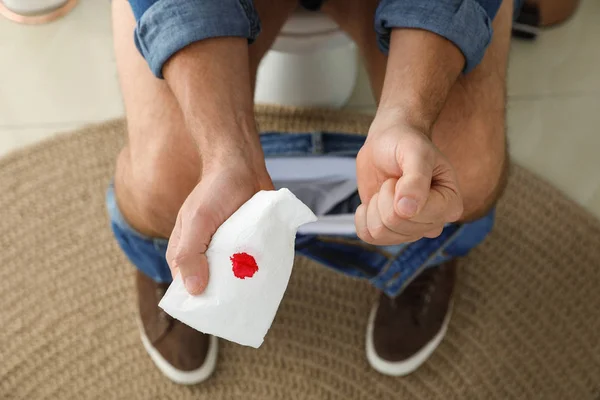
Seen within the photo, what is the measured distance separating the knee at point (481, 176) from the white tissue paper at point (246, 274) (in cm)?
26

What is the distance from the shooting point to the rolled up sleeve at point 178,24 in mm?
627

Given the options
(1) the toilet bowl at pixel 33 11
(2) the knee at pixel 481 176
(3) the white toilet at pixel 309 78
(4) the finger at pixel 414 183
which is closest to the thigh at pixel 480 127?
(2) the knee at pixel 481 176

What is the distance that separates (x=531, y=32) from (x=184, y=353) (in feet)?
3.10

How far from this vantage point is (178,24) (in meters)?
0.63

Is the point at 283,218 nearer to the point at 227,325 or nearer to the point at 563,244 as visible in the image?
the point at 227,325

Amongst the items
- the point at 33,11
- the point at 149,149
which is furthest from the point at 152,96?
the point at 33,11

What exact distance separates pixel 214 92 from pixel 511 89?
77cm

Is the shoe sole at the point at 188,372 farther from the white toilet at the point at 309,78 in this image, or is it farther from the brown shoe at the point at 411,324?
the white toilet at the point at 309,78

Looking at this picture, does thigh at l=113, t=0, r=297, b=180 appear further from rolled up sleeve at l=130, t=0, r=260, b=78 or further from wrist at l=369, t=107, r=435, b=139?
wrist at l=369, t=107, r=435, b=139

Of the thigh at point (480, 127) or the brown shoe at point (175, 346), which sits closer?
the thigh at point (480, 127)

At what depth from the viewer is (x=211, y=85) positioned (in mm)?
634

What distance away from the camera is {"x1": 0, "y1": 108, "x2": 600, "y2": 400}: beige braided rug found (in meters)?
0.89

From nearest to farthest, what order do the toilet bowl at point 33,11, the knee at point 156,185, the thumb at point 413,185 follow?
the thumb at point 413,185
the knee at point 156,185
the toilet bowl at point 33,11

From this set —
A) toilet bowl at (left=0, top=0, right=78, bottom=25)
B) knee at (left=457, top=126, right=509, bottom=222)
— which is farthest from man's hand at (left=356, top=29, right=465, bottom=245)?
toilet bowl at (left=0, top=0, right=78, bottom=25)
